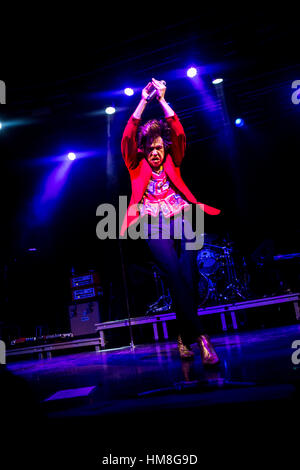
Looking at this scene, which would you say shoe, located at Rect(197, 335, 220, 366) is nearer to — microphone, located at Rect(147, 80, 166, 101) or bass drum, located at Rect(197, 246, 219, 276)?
microphone, located at Rect(147, 80, 166, 101)

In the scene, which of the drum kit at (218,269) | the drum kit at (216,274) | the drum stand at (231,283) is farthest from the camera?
the drum kit at (218,269)

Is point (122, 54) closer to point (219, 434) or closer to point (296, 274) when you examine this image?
point (219, 434)

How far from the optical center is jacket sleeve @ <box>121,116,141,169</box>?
2.43m

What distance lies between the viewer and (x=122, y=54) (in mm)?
4770

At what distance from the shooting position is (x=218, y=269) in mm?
7457

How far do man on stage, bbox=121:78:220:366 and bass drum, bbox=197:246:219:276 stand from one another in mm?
5171

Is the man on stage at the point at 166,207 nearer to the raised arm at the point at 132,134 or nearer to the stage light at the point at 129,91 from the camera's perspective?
the raised arm at the point at 132,134

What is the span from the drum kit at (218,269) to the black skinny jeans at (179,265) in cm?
510

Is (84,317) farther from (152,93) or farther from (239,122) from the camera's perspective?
(152,93)

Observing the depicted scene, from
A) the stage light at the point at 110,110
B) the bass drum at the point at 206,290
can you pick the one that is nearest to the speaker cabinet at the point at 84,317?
the bass drum at the point at 206,290

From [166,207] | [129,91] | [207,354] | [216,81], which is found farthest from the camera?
[216,81]

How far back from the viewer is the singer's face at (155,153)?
2.45m

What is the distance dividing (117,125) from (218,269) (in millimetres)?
3771

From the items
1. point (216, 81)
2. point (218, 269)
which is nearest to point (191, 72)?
point (216, 81)
